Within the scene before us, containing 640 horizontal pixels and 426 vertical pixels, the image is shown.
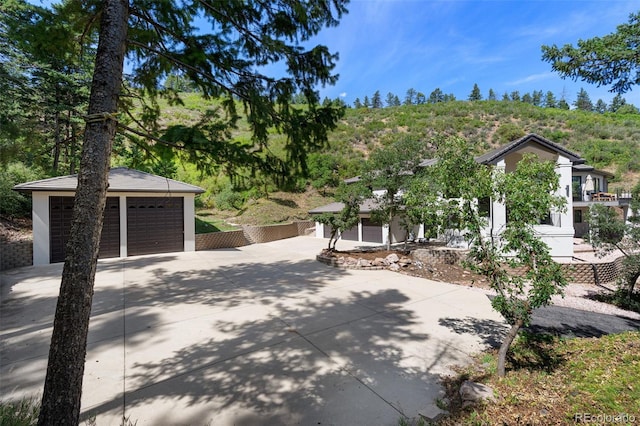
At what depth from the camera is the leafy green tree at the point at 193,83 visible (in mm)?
2395

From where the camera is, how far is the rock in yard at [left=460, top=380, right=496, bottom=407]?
3113 millimetres

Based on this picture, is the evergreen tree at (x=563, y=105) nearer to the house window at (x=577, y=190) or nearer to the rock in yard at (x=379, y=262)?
the house window at (x=577, y=190)

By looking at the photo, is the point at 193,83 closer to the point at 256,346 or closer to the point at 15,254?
the point at 256,346

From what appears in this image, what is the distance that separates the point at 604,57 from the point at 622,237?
7.82 meters

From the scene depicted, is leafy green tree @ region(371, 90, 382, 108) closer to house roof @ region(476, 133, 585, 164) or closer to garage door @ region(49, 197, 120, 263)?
house roof @ region(476, 133, 585, 164)

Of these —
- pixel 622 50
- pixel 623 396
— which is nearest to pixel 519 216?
pixel 623 396

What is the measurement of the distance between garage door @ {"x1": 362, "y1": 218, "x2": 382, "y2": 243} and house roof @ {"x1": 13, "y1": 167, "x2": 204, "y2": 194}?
1100cm

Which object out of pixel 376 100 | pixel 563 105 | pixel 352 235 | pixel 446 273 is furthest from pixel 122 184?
pixel 563 105

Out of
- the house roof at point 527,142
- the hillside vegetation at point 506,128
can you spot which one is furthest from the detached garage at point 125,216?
the hillside vegetation at point 506,128

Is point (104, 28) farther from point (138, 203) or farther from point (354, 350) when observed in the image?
point (138, 203)

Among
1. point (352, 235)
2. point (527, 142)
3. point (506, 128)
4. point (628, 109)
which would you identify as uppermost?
point (628, 109)

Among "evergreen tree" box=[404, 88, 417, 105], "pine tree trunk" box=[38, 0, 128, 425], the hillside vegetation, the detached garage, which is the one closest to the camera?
"pine tree trunk" box=[38, 0, 128, 425]

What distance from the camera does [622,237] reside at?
891cm

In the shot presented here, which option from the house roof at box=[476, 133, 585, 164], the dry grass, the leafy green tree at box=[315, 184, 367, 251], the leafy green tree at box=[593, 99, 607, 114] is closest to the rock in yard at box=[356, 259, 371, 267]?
the leafy green tree at box=[315, 184, 367, 251]
